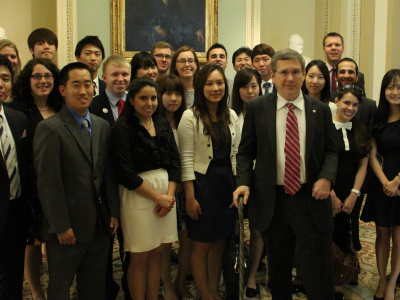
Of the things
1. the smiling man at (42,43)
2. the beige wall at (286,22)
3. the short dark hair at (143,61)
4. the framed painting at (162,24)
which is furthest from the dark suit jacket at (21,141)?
the beige wall at (286,22)

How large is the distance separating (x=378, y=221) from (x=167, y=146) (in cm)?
176

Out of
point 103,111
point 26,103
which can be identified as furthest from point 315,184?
point 26,103

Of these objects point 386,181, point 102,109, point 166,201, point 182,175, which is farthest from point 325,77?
point 102,109

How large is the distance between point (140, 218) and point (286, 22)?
258 inches

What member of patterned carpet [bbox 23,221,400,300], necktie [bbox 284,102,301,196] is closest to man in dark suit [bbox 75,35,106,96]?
patterned carpet [bbox 23,221,400,300]

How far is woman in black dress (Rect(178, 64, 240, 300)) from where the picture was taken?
282 cm

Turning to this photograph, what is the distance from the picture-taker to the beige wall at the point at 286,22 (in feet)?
25.9

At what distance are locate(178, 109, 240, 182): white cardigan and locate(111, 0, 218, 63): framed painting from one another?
4.45 m

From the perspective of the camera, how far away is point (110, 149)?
8.31ft

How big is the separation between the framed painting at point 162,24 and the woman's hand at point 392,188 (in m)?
4.65

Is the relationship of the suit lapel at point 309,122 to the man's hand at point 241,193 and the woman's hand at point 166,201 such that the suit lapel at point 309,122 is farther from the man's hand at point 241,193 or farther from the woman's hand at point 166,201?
the woman's hand at point 166,201

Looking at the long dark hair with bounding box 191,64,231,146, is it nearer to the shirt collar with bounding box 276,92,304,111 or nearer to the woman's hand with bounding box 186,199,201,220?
the woman's hand with bounding box 186,199,201,220

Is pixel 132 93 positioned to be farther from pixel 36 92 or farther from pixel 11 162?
pixel 11 162

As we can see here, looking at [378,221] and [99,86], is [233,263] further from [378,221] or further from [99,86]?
[99,86]
